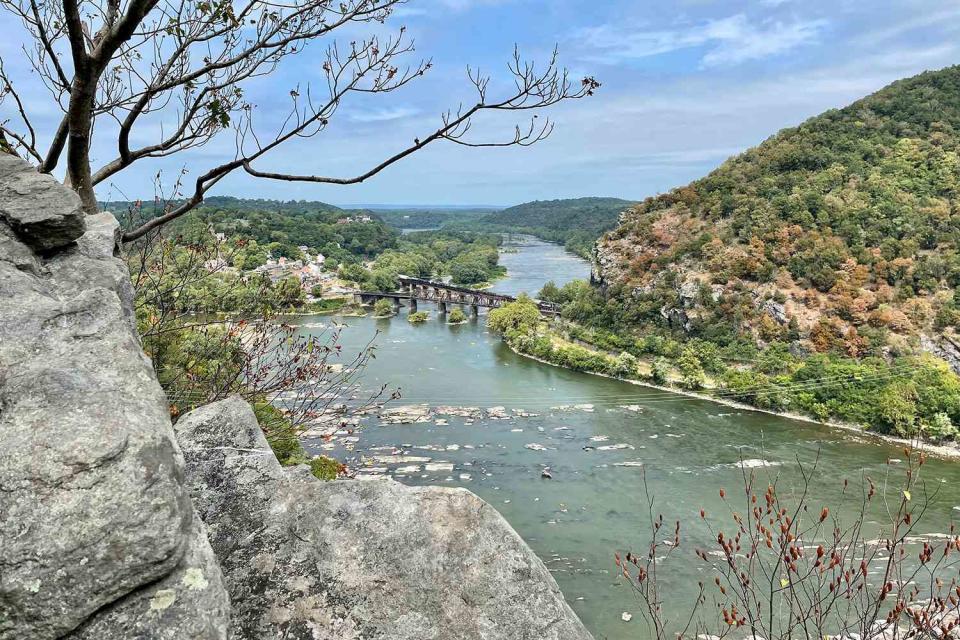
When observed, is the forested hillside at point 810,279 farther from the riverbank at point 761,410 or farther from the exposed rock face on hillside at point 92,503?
the exposed rock face on hillside at point 92,503

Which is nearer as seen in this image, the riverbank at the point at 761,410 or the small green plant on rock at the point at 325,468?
the small green plant on rock at the point at 325,468

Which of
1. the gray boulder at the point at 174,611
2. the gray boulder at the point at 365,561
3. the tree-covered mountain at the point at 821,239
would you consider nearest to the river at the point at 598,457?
the tree-covered mountain at the point at 821,239

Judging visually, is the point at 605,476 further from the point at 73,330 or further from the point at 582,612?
the point at 73,330

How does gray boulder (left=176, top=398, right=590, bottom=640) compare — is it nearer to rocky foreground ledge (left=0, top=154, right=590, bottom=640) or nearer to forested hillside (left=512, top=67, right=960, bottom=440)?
rocky foreground ledge (left=0, top=154, right=590, bottom=640)

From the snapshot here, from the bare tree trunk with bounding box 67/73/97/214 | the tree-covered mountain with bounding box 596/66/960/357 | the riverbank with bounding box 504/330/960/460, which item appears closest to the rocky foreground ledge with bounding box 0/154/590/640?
the bare tree trunk with bounding box 67/73/97/214

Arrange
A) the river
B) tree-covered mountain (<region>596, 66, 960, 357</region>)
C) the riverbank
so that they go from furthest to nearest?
tree-covered mountain (<region>596, 66, 960, 357</region>)
the riverbank
the river

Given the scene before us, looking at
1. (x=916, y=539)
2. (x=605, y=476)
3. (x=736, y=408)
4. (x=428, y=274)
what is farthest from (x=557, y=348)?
(x=428, y=274)

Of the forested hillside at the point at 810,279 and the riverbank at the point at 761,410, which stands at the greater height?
the forested hillside at the point at 810,279
